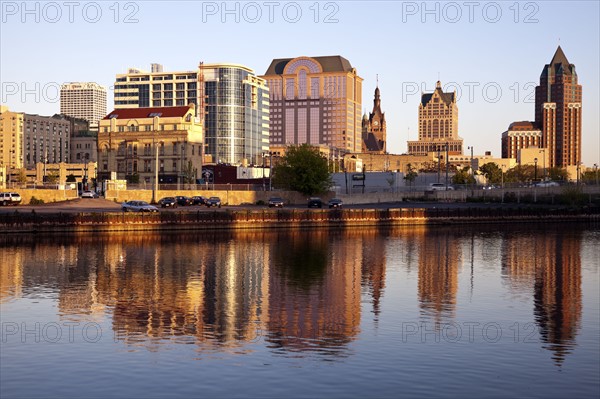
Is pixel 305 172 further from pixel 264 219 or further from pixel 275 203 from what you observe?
pixel 264 219

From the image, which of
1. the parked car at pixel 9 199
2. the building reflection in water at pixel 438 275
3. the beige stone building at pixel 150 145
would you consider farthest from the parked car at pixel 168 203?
the beige stone building at pixel 150 145

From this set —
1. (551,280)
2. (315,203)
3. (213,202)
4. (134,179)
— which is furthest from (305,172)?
(551,280)

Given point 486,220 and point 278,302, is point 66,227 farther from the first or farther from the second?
point 486,220

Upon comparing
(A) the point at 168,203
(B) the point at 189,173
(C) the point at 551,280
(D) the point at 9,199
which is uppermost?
(B) the point at 189,173

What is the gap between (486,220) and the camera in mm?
116875

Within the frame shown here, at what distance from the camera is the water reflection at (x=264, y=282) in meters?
29.6

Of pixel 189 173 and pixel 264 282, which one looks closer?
pixel 264 282

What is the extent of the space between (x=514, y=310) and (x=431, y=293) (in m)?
5.95

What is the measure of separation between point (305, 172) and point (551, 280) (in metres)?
84.9

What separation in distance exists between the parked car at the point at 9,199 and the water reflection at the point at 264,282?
104ft

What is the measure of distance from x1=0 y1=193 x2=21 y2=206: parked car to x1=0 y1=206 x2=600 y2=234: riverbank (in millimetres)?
15208

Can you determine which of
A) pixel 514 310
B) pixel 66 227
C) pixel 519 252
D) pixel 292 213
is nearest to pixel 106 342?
pixel 514 310

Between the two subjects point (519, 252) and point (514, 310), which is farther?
point (519, 252)

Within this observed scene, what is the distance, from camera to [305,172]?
129750mm
